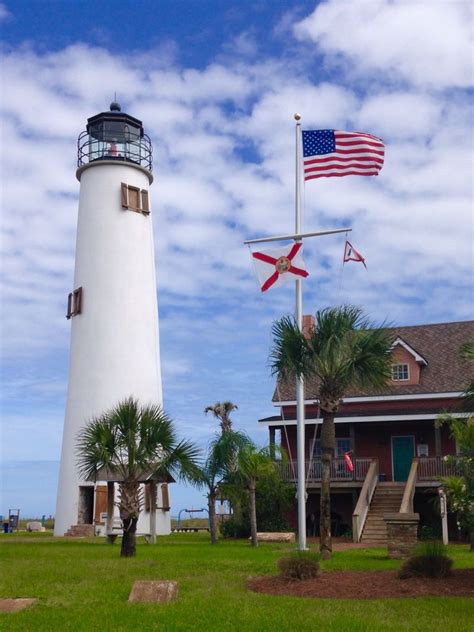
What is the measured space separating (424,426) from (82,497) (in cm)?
1423

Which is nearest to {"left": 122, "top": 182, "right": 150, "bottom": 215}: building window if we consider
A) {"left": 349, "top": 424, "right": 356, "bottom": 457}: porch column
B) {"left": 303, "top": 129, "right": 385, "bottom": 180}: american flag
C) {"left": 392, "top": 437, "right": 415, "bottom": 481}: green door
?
{"left": 349, "top": 424, "right": 356, "bottom": 457}: porch column

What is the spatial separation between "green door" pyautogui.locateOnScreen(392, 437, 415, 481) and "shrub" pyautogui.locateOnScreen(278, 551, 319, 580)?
19639 mm

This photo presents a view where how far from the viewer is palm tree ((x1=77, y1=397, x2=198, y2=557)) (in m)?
22.4

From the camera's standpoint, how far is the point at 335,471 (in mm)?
32719

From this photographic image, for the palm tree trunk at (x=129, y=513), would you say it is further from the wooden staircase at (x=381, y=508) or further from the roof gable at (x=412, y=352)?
the roof gable at (x=412, y=352)

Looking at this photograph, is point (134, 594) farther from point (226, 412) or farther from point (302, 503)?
point (226, 412)

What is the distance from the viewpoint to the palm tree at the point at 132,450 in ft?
73.4

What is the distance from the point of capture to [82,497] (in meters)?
33.6

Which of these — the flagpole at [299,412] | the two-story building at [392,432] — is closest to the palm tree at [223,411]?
the two-story building at [392,432]

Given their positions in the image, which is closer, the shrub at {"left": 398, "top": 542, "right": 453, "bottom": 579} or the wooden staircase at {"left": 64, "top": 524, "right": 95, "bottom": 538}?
the shrub at {"left": 398, "top": 542, "right": 453, "bottom": 579}

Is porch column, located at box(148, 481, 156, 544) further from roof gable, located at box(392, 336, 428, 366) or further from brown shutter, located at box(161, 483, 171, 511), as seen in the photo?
roof gable, located at box(392, 336, 428, 366)

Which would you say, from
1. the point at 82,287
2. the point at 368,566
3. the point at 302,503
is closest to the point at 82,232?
the point at 82,287

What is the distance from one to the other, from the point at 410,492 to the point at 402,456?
19.9ft

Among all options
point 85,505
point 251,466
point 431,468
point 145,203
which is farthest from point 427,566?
point 145,203
